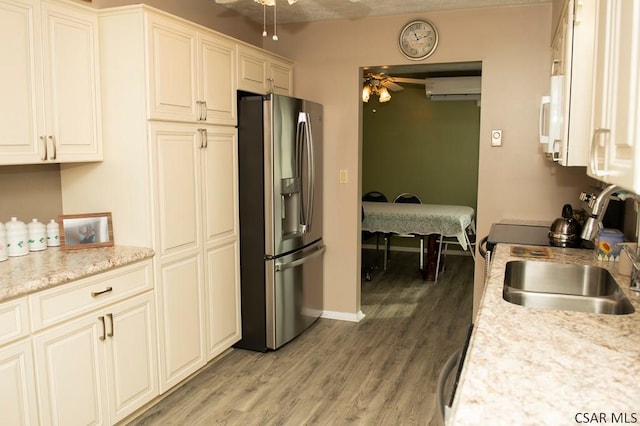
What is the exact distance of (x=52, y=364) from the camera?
2.27 metres

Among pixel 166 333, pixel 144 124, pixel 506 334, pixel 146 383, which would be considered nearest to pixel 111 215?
pixel 144 124

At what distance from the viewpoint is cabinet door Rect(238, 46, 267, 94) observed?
3.59 meters

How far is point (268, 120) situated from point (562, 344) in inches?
99.2

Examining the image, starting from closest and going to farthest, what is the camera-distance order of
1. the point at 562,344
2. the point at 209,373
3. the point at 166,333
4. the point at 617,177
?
the point at 617,177, the point at 562,344, the point at 166,333, the point at 209,373

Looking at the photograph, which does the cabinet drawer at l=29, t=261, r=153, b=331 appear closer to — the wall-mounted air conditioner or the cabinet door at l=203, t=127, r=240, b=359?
the cabinet door at l=203, t=127, r=240, b=359

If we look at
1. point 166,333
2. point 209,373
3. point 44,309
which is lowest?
point 209,373

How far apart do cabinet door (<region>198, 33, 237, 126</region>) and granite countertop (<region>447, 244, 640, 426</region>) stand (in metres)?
2.08

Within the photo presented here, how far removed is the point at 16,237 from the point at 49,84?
0.75m

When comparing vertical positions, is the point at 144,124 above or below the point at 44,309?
above

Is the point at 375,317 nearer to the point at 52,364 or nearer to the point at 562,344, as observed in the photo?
the point at 52,364

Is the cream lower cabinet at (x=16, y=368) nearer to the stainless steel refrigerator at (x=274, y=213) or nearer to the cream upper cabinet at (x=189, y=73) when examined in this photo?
the cream upper cabinet at (x=189, y=73)

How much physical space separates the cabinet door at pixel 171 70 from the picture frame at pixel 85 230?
24.5 inches

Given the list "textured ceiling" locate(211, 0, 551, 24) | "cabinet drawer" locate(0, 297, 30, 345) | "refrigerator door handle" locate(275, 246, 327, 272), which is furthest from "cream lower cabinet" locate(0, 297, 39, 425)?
"textured ceiling" locate(211, 0, 551, 24)

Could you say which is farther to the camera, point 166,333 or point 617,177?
point 166,333
